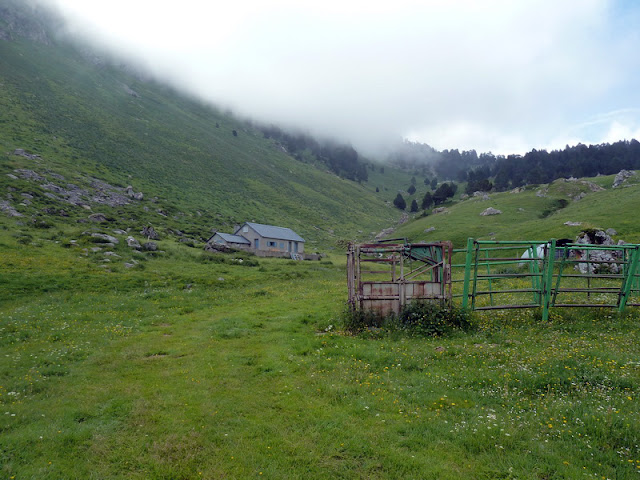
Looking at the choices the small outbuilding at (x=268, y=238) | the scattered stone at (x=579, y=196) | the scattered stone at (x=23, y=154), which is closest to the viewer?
the scattered stone at (x=23, y=154)

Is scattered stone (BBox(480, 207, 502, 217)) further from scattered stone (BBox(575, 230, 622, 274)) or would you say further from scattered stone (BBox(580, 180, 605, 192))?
scattered stone (BBox(575, 230, 622, 274))

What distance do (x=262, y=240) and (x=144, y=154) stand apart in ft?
189

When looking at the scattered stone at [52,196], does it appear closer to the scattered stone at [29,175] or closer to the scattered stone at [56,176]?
the scattered stone at [29,175]

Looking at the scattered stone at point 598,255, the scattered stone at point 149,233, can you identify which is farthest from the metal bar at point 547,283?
the scattered stone at point 149,233

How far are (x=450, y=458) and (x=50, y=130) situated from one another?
108583 mm

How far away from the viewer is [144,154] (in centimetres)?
10050

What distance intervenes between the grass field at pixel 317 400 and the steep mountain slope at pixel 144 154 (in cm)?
4464

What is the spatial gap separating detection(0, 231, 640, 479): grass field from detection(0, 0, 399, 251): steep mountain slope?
146ft

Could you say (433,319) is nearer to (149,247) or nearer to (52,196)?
(149,247)

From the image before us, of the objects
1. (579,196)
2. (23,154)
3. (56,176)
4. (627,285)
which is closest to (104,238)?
(56,176)

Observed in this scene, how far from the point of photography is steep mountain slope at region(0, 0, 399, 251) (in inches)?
2840

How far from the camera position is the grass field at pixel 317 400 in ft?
21.2

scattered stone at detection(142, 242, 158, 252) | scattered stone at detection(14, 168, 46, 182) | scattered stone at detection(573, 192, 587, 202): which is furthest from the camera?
scattered stone at detection(573, 192, 587, 202)

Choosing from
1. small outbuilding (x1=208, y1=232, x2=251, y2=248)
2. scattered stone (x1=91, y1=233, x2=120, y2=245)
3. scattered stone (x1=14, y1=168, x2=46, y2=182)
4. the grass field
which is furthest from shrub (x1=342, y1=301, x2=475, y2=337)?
scattered stone (x1=14, y1=168, x2=46, y2=182)
